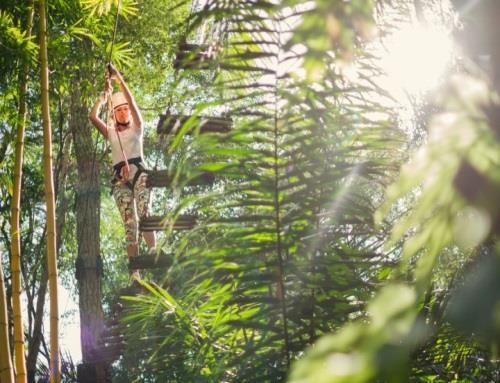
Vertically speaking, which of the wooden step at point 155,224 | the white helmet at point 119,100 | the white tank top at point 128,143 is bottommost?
the wooden step at point 155,224

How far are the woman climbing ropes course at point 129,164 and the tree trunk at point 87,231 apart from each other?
7.02ft

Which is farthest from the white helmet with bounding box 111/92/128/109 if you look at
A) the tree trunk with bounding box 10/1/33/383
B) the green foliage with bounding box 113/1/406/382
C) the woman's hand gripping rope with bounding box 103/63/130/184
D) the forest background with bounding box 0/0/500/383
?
the green foliage with bounding box 113/1/406/382

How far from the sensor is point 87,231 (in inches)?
303

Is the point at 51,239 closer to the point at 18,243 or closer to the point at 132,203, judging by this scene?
the point at 18,243

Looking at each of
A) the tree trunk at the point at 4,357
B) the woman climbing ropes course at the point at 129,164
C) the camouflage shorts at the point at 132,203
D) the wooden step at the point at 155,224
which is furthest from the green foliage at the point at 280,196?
the camouflage shorts at the point at 132,203

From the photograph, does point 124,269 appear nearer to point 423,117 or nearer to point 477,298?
point 423,117

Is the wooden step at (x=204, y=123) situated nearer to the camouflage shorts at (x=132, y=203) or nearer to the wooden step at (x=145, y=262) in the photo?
the wooden step at (x=145, y=262)

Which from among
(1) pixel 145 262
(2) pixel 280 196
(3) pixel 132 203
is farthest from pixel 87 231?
(2) pixel 280 196

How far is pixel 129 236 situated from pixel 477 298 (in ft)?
16.4

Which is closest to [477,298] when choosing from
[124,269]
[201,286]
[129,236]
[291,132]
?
[291,132]

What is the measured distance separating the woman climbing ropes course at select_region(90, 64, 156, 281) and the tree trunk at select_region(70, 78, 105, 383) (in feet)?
7.02

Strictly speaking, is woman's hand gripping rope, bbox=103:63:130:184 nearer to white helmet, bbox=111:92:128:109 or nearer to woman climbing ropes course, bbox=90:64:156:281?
woman climbing ropes course, bbox=90:64:156:281

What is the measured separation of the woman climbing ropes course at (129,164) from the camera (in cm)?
482

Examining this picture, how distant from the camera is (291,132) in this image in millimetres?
1240
